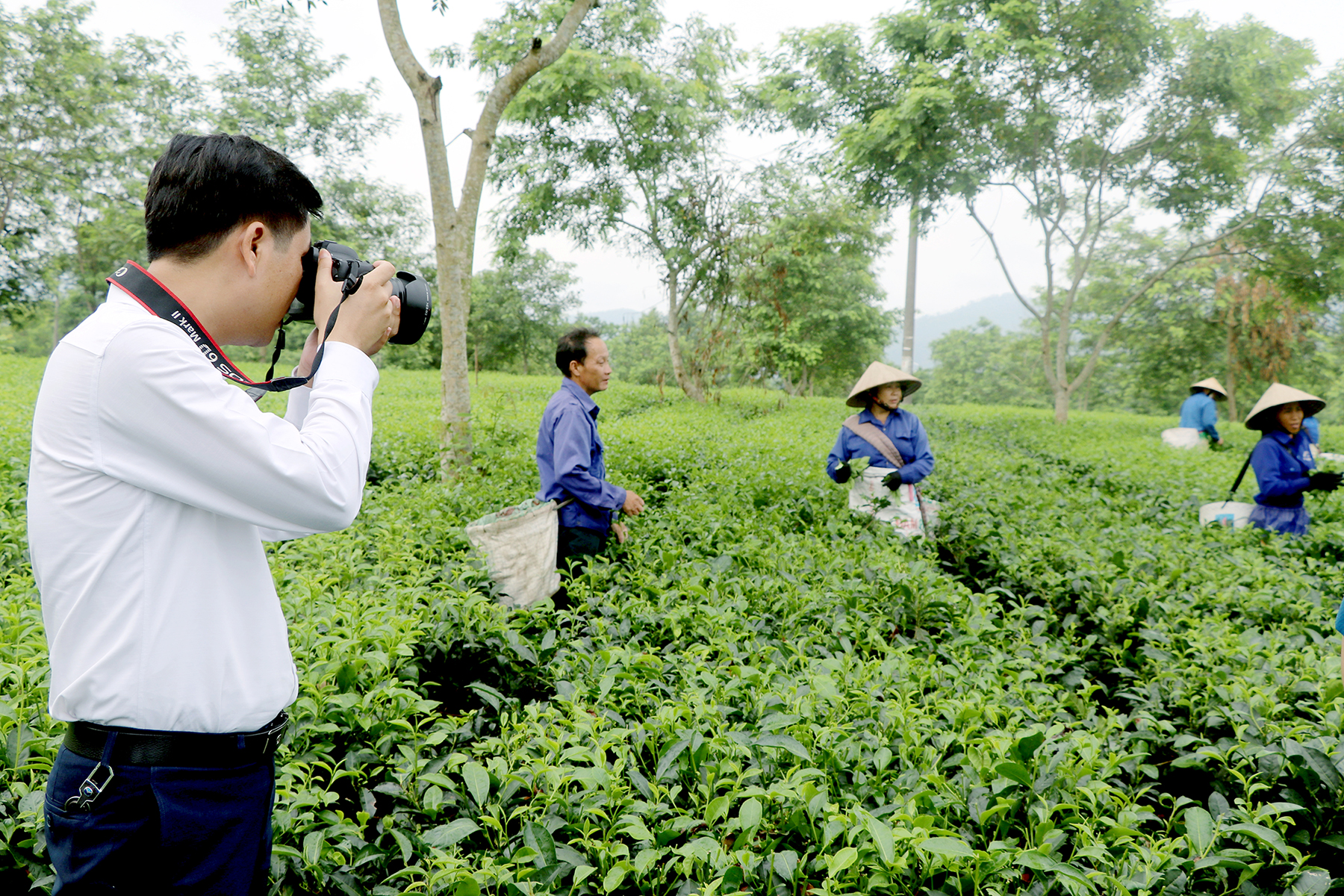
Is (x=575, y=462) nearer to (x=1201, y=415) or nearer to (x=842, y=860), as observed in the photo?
(x=842, y=860)

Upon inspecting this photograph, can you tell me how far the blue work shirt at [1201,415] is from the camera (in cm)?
1226

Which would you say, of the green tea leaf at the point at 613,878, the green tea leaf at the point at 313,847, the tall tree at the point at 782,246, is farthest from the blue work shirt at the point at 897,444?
the tall tree at the point at 782,246

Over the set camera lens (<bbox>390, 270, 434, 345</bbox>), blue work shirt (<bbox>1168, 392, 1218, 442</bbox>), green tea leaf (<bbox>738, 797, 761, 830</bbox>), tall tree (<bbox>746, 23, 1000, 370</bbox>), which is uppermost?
tall tree (<bbox>746, 23, 1000, 370</bbox>)

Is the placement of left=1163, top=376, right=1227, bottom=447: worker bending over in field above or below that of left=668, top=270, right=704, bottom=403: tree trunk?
below

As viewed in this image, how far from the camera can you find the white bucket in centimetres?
604

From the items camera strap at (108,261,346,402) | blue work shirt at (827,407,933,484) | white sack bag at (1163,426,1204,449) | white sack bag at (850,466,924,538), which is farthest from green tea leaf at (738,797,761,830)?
white sack bag at (1163,426,1204,449)

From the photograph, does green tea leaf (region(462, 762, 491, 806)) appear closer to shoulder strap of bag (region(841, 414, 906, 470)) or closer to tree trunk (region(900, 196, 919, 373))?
shoulder strap of bag (region(841, 414, 906, 470))

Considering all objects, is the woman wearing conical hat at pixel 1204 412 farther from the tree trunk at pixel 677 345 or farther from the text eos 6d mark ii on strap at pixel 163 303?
the text eos 6d mark ii on strap at pixel 163 303

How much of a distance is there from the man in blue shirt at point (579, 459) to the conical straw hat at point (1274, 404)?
508 centimetres

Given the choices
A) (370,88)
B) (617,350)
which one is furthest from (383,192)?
(617,350)

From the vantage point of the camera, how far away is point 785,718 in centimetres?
222

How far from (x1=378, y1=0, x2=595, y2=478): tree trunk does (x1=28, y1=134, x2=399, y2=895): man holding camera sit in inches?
202

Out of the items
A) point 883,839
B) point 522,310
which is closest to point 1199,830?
point 883,839

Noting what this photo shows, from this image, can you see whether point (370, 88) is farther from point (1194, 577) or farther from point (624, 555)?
point (1194, 577)
